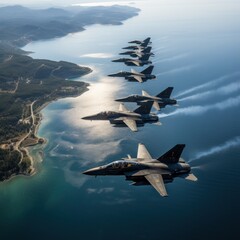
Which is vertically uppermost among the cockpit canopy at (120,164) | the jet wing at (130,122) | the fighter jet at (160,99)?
the fighter jet at (160,99)

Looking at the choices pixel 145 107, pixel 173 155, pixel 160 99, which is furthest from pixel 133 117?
pixel 173 155

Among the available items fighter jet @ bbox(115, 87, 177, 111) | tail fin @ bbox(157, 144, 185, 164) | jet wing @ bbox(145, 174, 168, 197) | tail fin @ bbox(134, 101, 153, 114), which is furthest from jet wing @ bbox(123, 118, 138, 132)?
jet wing @ bbox(145, 174, 168, 197)

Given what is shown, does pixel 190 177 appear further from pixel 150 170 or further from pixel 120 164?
pixel 120 164

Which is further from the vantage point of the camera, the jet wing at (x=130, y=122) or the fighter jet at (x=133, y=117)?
the fighter jet at (x=133, y=117)

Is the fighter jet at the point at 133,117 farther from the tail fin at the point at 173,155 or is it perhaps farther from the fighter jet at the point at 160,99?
the tail fin at the point at 173,155

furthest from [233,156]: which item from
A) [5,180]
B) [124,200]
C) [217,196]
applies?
[5,180]

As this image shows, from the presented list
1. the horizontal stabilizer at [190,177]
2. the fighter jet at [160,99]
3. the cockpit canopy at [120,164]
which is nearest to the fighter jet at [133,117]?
the fighter jet at [160,99]

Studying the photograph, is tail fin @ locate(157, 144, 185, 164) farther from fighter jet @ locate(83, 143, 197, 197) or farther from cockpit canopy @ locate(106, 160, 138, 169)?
cockpit canopy @ locate(106, 160, 138, 169)

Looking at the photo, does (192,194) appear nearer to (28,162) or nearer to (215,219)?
(215,219)
